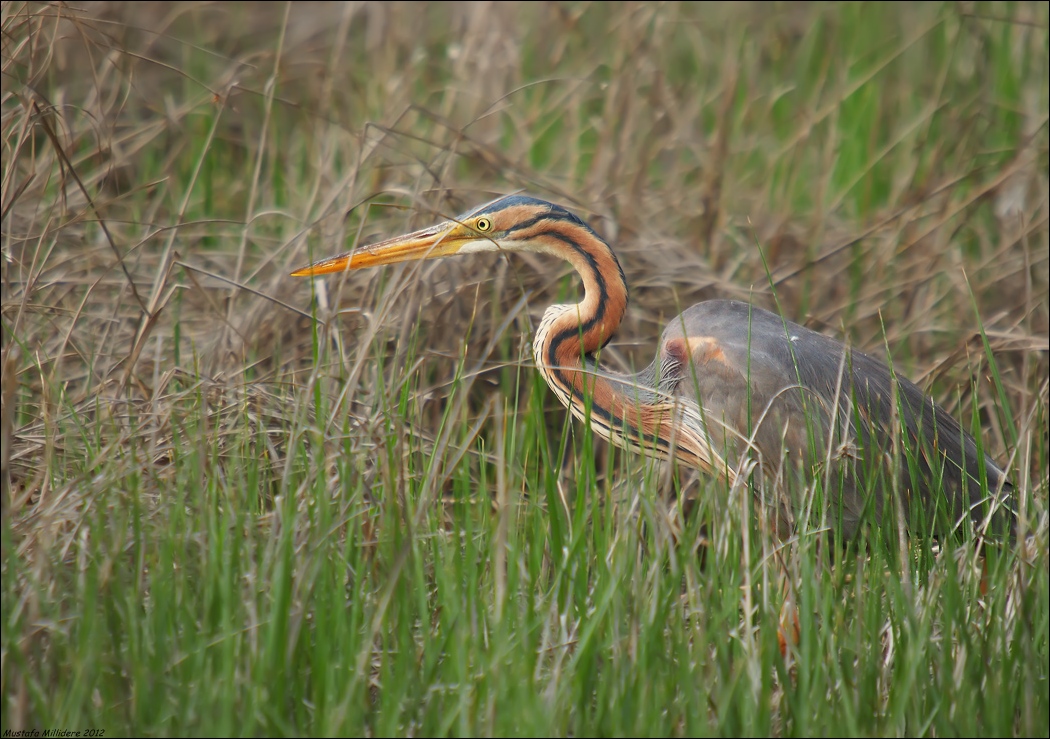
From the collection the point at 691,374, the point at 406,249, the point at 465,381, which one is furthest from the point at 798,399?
the point at 406,249

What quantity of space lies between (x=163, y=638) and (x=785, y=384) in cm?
205

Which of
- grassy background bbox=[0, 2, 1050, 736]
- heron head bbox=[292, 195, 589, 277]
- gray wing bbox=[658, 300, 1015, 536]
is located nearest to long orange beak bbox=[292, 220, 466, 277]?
heron head bbox=[292, 195, 589, 277]

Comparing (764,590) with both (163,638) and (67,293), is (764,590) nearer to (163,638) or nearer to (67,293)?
(163,638)

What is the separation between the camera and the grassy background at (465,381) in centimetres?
219

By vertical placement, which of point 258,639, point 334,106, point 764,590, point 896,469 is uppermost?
point 334,106

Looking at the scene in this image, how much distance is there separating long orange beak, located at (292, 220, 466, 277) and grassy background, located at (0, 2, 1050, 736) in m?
0.11

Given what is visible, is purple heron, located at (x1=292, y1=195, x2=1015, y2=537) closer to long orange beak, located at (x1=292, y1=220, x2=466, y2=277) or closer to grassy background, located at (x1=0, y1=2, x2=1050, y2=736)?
long orange beak, located at (x1=292, y1=220, x2=466, y2=277)

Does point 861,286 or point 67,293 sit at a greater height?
point 861,286

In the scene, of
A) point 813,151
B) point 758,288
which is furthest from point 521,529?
point 813,151

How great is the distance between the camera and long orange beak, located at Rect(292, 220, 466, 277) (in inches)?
136

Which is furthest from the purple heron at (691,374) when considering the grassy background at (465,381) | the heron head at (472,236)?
the grassy background at (465,381)

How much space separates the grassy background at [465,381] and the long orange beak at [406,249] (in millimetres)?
115

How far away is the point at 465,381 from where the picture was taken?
3.59 meters

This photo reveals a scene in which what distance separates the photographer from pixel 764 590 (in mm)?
2340
